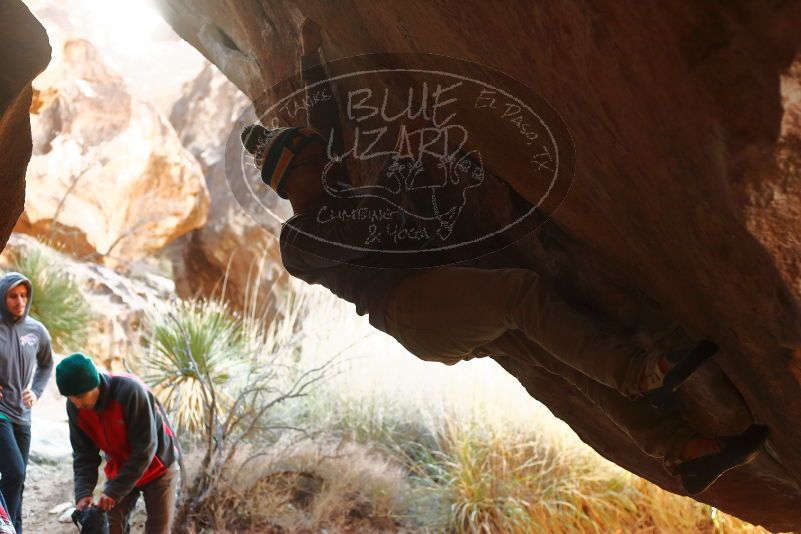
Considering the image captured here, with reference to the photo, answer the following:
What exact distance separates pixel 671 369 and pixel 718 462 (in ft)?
1.21

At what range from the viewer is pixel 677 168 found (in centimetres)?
196

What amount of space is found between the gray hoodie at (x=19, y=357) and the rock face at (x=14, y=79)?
4.97 feet

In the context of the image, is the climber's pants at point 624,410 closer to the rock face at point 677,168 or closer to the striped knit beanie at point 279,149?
the rock face at point 677,168

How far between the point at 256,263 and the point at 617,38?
12.5 metres

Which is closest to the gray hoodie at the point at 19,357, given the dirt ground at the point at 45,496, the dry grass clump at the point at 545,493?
the dirt ground at the point at 45,496

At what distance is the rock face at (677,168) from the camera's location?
5.33 ft

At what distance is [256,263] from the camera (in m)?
13.9

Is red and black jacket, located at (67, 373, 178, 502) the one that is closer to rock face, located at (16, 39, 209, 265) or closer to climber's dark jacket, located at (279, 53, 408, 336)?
climber's dark jacket, located at (279, 53, 408, 336)

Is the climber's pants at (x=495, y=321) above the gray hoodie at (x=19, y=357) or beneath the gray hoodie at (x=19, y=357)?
above

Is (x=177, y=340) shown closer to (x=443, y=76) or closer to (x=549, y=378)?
(x=549, y=378)

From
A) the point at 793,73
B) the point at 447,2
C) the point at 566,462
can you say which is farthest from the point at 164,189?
the point at 793,73

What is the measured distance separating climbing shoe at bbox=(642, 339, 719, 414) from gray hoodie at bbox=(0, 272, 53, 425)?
390 cm

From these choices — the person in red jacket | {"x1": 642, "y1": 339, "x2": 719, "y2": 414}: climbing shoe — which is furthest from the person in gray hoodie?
{"x1": 642, "y1": 339, "x2": 719, "y2": 414}: climbing shoe

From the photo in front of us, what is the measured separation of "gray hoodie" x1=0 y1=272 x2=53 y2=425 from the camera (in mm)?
4652
